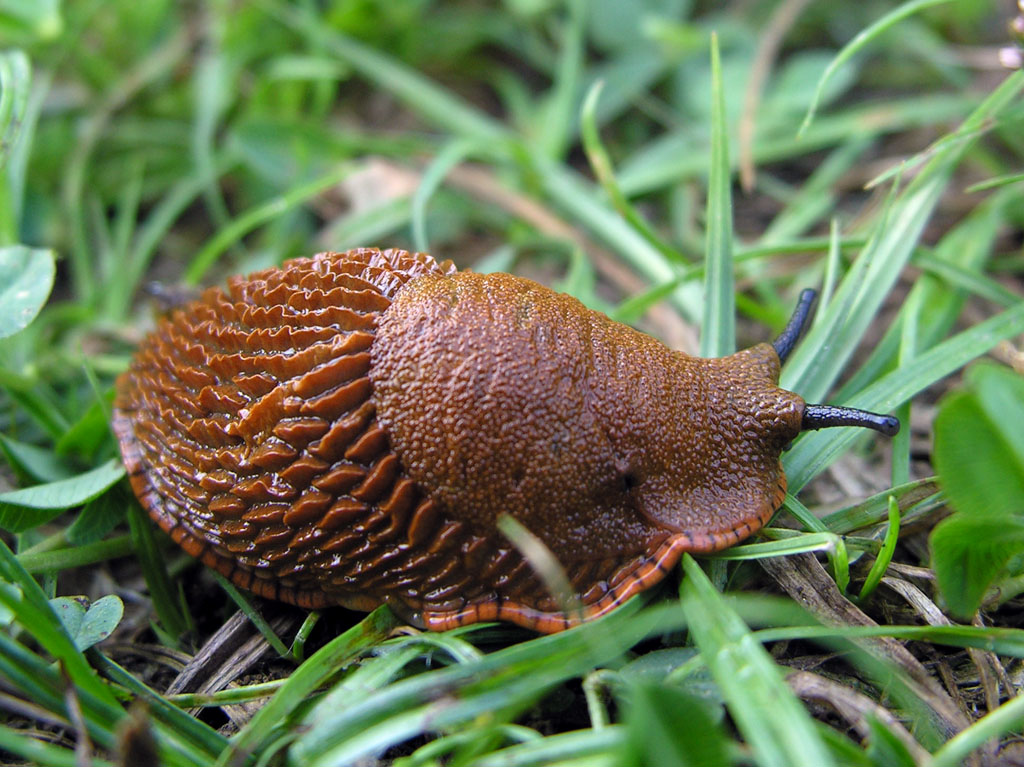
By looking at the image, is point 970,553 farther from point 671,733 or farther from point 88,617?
point 88,617

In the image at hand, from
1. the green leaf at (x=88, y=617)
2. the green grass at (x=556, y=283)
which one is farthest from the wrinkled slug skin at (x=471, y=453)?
the green leaf at (x=88, y=617)

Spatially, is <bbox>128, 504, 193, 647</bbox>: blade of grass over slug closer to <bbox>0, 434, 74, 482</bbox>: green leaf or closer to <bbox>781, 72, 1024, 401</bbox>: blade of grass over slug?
<bbox>0, 434, 74, 482</bbox>: green leaf

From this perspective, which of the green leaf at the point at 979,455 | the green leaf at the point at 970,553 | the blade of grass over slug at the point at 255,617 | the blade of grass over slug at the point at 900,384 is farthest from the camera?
the blade of grass over slug at the point at 900,384

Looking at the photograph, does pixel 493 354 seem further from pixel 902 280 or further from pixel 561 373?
pixel 902 280

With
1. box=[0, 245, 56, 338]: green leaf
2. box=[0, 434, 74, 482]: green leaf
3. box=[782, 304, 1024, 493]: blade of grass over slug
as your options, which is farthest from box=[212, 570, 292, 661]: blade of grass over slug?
box=[782, 304, 1024, 493]: blade of grass over slug

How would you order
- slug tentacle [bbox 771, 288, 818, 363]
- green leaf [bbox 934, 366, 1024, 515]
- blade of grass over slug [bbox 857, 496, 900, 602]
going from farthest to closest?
slug tentacle [bbox 771, 288, 818, 363]
blade of grass over slug [bbox 857, 496, 900, 602]
green leaf [bbox 934, 366, 1024, 515]

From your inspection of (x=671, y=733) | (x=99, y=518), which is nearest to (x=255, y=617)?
(x=99, y=518)

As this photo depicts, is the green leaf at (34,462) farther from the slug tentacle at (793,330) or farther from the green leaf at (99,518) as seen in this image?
the slug tentacle at (793,330)
